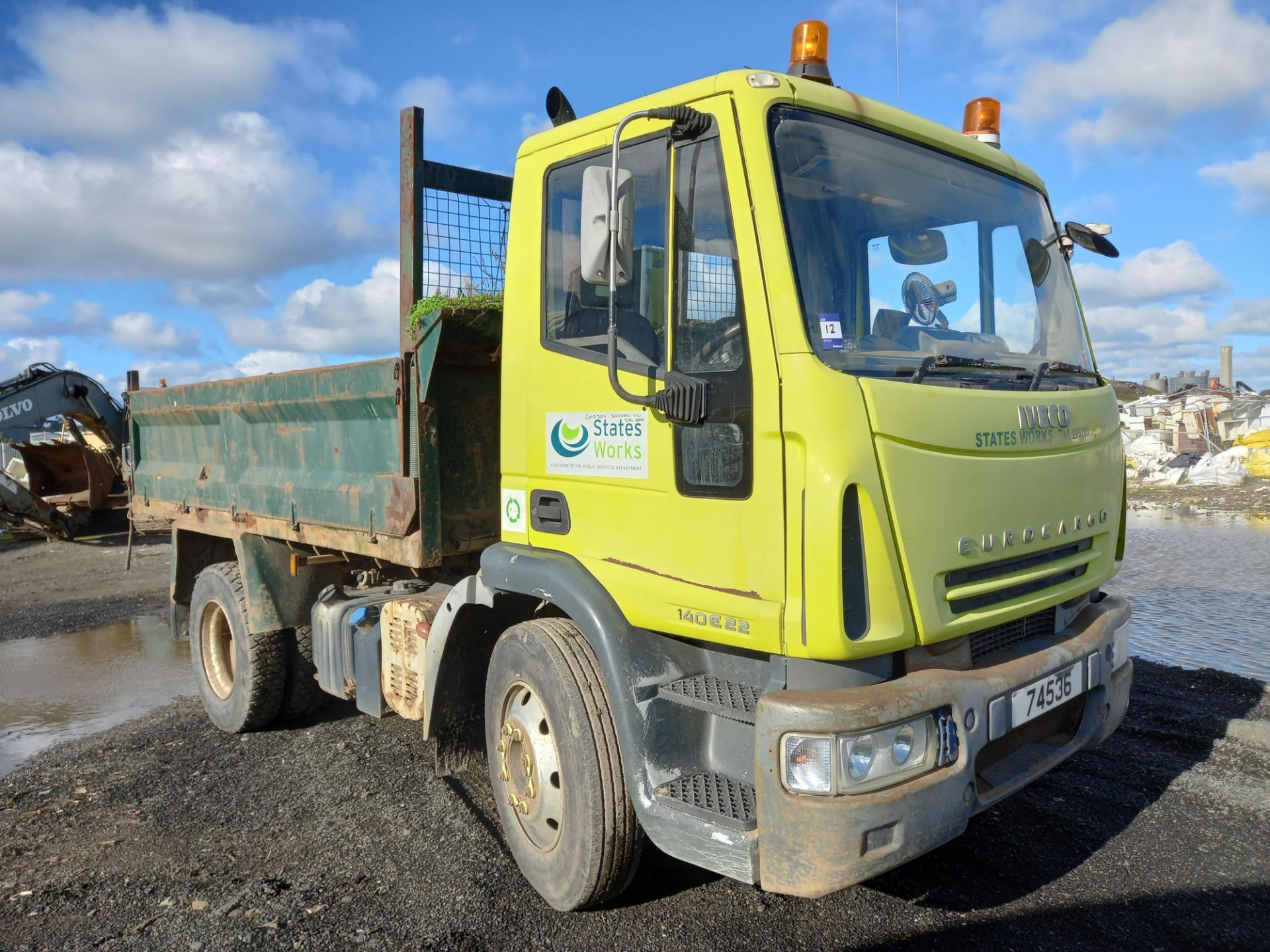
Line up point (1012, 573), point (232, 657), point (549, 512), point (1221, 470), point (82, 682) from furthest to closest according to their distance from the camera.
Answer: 1. point (1221, 470)
2. point (82, 682)
3. point (232, 657)
4. point (549, 512)
5. point (1012, 573)

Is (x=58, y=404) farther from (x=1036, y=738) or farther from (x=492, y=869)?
(x=1036, y=738)

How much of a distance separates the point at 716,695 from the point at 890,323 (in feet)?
4.37

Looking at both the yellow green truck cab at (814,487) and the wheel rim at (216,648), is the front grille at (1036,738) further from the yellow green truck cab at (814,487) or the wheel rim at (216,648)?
the wheel rim at (216,648)

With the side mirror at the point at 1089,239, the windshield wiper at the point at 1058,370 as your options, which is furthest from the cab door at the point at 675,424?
the side mirror at the point at 1089,239

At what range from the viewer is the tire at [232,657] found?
5.15 meters

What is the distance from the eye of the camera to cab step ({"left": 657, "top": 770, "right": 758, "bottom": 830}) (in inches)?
104

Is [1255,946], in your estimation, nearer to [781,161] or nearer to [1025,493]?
[1025,493]

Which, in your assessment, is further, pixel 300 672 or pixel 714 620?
pixel 300 672

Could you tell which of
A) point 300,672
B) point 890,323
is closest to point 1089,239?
point 890,323

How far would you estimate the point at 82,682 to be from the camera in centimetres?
680

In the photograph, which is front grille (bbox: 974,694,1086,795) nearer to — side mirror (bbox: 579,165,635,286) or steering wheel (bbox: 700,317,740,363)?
steering wheel (bbox: 700,317,740,363)

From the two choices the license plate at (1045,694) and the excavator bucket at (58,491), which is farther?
the excavator bucket at (58,491)

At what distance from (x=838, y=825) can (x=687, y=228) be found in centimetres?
176

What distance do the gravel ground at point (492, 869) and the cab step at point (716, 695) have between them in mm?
884
